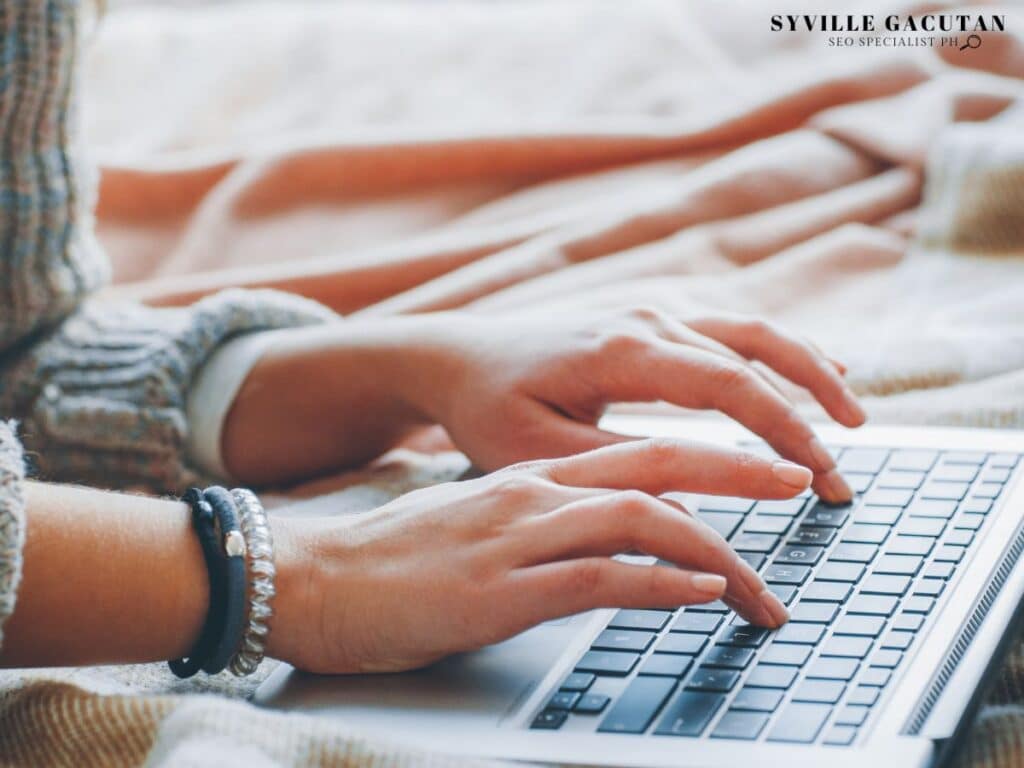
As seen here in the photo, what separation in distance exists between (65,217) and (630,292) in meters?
0.39

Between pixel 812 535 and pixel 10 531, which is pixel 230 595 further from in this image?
pixel 812 535

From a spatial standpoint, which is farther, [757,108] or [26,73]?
[757,108]

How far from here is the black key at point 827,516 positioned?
0.66 meters

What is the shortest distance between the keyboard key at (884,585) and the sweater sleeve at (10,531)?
337mm

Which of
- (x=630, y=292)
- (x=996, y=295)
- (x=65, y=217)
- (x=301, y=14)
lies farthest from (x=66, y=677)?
(x=301, y=14)

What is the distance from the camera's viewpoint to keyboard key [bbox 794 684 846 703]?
19.6 inches

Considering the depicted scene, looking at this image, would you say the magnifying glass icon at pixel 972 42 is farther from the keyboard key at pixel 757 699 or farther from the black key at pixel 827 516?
the keyboard key at pixel 757 699

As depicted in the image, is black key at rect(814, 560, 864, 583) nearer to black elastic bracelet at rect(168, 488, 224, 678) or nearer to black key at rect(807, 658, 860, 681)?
black key at rect(807, 658, 860, 681)

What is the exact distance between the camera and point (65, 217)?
0.88 metres

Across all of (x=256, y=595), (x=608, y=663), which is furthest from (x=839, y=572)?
(x=256, y=595)

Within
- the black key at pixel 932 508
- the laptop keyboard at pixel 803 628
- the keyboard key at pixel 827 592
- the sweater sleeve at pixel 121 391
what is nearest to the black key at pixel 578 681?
the laptop keyboard at pixel 803 628

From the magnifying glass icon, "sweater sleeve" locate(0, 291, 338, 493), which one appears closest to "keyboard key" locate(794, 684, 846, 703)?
"sweater sleeve" locate(0, 291, 338, 493)

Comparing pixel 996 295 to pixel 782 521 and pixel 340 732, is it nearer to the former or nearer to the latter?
pixel 782 521

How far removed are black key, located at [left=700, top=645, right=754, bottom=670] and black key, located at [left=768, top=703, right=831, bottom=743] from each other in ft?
0.12
